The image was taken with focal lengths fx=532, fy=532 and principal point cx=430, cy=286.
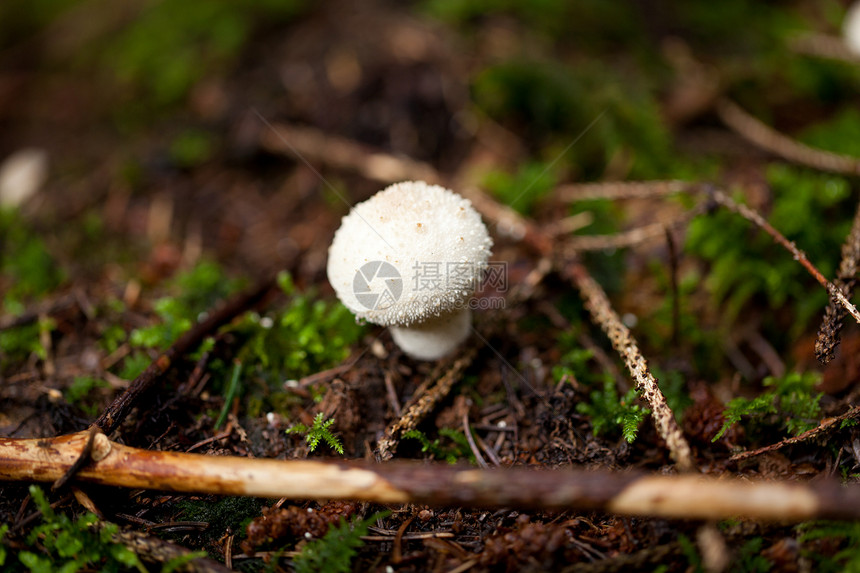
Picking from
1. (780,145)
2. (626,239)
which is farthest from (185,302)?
(780,145)

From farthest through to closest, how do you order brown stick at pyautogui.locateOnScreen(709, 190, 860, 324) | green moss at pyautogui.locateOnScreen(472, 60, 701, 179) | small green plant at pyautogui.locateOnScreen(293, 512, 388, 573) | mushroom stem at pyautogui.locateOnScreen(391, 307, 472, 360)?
green moss at pyautogui.locateOnScreen(472, 60, 701, 179) < mushroom stem at pyautogui.locateOnScreen(391, 307, 472, 360) < brown stick at pyautogui.locateOnScreen(709, 190, 860, 324) < small green plant at pyautogui.locateOnScreen(293, 512, 388, 573)

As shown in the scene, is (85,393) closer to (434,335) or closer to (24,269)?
(24,269)

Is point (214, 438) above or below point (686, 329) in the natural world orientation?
below

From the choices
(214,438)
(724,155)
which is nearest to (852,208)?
(724,155)

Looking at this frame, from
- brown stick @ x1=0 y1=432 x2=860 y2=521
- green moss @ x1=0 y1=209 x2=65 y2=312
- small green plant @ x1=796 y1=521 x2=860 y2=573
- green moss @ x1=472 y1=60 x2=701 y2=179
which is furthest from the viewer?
green moss @ x1=472 y1=60 x2=701 y2=179

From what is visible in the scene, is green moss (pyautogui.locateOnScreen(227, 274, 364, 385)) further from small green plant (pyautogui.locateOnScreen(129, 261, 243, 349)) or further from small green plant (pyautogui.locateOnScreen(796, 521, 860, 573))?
small green plant (pyautogui.locateOnScreen(796, 521, 860, 573))

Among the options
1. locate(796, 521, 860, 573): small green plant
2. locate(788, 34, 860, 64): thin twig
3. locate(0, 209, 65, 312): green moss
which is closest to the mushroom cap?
locate(796, 521, 860, 573): small green plant

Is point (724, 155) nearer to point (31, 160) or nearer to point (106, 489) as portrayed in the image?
point (106, 489)
